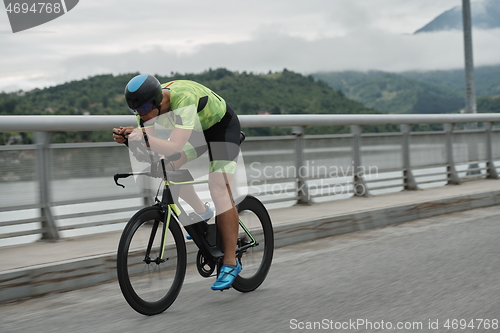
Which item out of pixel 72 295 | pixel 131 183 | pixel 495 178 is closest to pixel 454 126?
pixel 495 178

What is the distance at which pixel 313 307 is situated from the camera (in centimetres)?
452

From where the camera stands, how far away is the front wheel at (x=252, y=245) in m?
5.10

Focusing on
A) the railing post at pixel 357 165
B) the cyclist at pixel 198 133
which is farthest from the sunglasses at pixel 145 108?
the railing post at pixel 357 165

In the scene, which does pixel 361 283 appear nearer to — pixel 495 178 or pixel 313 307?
pixel 313 307

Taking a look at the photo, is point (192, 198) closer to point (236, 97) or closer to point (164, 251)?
point (164, 251)

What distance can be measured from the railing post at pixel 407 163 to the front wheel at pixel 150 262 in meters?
7.33

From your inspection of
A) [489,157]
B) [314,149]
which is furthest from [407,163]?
[489,157]

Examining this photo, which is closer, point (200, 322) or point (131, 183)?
point (200, 322)

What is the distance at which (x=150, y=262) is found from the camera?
436 centimetres

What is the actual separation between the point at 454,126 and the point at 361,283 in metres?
8.08

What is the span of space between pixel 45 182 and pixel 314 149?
4.41 m

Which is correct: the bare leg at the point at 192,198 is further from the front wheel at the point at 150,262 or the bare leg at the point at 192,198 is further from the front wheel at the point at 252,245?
the front wheel at the point at 252,245

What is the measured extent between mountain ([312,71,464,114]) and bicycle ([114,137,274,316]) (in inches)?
996

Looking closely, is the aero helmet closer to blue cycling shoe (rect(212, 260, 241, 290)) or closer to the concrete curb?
blue cycling shoe (rect(212, 260, 241, 290))
